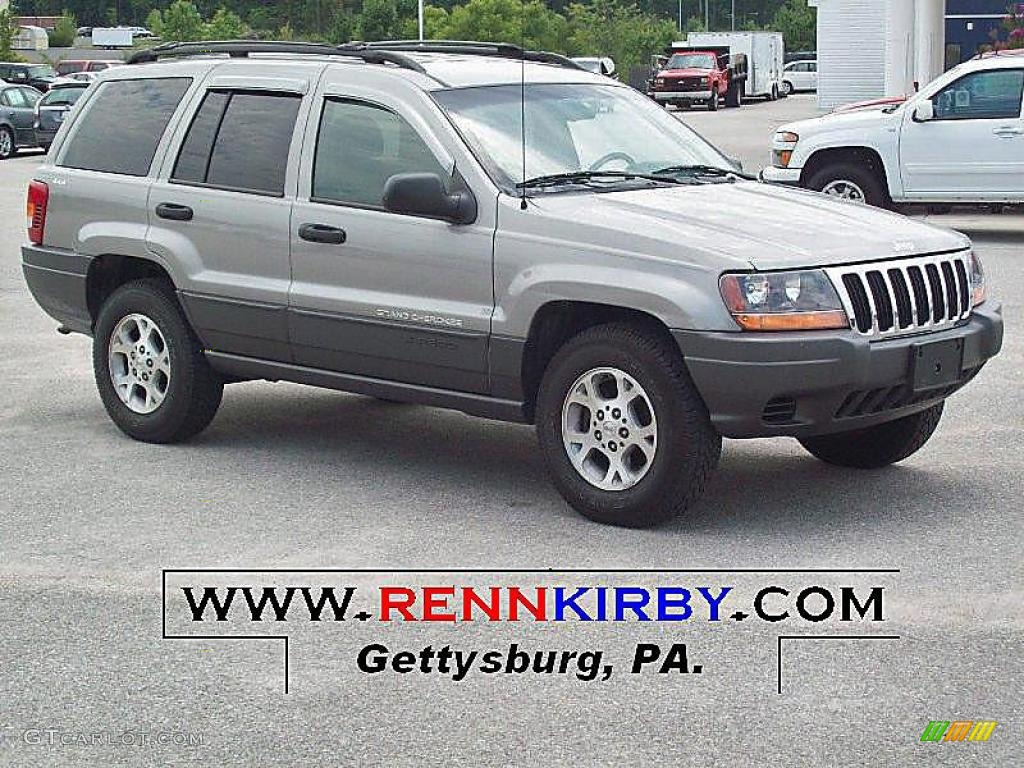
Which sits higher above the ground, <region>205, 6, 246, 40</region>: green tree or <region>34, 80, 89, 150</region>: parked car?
<region>205, 6, 246, 40</region>: green tree

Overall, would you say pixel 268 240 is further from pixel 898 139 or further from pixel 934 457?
pixel 898 139

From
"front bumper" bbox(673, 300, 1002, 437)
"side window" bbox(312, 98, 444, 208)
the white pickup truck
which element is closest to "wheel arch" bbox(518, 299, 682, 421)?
"front bumper" bbox(673, 300, 1002, 437)

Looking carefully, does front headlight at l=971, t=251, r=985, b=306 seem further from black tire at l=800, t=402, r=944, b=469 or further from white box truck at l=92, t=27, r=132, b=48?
white box truck at l=92, t=27, r=132, b=48

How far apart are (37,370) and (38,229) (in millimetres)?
2087

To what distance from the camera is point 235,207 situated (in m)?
8.54

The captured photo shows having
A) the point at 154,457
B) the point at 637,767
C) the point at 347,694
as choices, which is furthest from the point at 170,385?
the point at 637,767

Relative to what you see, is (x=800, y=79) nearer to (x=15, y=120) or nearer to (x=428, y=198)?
(x=15, y=120)

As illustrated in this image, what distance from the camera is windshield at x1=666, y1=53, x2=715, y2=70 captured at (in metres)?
59.8

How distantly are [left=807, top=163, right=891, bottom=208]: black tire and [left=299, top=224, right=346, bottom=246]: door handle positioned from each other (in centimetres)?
1089

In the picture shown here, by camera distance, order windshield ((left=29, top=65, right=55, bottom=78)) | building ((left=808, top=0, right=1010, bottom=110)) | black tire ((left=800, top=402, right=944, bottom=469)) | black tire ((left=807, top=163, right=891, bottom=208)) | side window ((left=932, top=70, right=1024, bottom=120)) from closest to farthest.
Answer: black tire ((left=800, top=402, right=944, bottom=469)), side window ((left=932, top=70, right=1024, bottom=120)), black tire ((left=807, top=163, right=891, bottom=208)), building ((left=808, top=0, right=1010, bottom=110)), windshield ((left=29, top=65, right=55, bottom=78))

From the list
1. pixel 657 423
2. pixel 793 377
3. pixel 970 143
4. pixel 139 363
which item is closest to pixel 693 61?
pixel 970 143

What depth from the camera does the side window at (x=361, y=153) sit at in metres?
8.02

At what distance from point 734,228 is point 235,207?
2.42m

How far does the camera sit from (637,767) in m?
4.89
